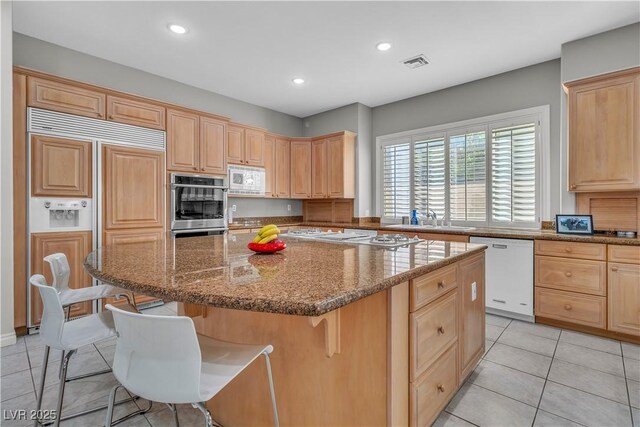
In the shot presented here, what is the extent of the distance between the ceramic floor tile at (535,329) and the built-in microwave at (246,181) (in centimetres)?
359

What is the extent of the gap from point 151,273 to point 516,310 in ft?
11.0

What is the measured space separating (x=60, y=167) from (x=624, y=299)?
5.09 meters

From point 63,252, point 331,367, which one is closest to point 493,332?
point 331,367

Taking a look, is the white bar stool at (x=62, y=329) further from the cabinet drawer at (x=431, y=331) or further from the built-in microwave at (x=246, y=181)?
the built-in microwave at (x=246, y=181)

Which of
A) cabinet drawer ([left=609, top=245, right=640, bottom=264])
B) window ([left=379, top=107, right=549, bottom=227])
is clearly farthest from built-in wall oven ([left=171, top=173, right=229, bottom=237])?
cabinet drawer ([left=609, top=245, right=640, bottom=264])

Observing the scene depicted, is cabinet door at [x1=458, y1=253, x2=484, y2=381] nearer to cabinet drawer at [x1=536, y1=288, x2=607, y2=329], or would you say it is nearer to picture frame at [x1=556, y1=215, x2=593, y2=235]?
cabinet drawer at [x1=536, y1=288, x2=607, y2=329]

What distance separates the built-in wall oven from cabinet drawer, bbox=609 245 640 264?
403cm

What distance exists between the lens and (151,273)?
1.19 metres

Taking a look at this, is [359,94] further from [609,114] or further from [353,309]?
[353,309]

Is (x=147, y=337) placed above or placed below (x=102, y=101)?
below

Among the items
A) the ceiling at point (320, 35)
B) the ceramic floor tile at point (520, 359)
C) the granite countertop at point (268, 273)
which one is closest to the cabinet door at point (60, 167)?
the ceiling at point (320, 35)

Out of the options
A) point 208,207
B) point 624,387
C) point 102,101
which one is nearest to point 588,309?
point 624,387

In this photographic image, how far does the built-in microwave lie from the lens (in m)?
4.40

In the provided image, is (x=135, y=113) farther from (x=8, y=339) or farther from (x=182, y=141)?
(x=8, y=339)
